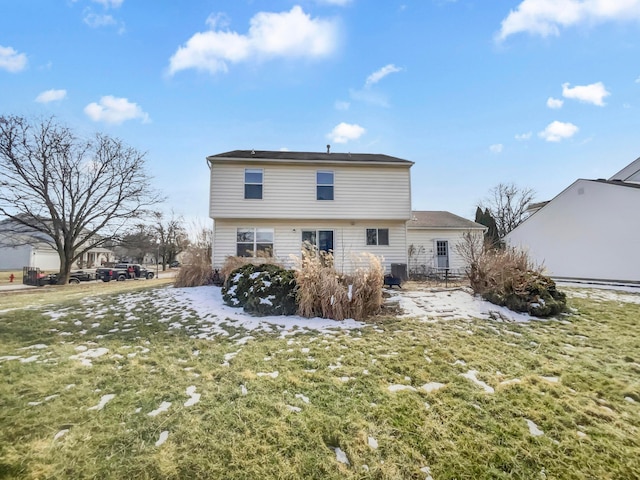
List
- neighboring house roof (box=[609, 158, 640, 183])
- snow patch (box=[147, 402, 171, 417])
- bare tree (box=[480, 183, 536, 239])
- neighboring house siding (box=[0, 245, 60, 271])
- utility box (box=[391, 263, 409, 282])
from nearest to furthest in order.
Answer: snow patch (box=[147, 402, 171, 417])
utility box (box=[391, 263, 409, 282])
neighboring house roof (box=[609, 158, 640, 183])
bare tree (box=[480, 183, 536, 239])
neighboring house siding (box=[0, 245, 60, 271])

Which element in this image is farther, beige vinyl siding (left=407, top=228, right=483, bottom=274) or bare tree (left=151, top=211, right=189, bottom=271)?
bare tree (left=151, top=211, right=189, bottom=271)

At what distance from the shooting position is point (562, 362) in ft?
14.0

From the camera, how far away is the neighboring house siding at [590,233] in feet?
40.2

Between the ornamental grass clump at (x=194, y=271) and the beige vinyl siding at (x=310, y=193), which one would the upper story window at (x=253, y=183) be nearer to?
the beige vinyl siding at (x=310, y=193)

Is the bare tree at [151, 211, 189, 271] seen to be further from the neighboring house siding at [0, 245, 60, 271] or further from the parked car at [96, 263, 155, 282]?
the parked car at [96, 263, 155, 282]

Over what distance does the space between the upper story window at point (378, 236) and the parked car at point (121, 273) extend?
19347 mm

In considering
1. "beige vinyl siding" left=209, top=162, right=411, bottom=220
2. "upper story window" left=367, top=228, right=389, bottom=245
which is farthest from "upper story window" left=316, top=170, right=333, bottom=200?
"upper story window" left=367, top=228, right=389, bottom=245

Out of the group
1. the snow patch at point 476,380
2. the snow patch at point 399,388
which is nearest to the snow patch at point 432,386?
the snow patch at point 399,388

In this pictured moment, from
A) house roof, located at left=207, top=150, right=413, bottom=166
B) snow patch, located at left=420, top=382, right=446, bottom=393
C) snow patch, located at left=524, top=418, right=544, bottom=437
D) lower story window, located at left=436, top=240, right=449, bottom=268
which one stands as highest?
house roof, located at left=207, top=150, right=413, bottom=166

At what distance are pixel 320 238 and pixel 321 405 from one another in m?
10.8

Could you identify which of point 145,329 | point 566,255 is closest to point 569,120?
point 566,255

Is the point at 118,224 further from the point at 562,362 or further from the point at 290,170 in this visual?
the point at 562,362

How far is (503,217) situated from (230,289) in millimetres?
34122

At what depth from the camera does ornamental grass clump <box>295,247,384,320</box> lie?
656cm
